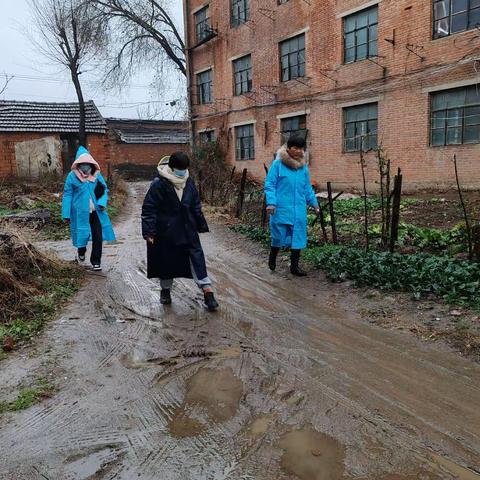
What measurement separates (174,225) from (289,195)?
1.86 meters

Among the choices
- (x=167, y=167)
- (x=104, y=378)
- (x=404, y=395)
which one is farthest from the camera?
(x=167, y=167)

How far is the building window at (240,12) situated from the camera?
2305 cm

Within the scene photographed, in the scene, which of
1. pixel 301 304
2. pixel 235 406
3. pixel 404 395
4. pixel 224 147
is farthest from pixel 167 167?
pixel 224 147

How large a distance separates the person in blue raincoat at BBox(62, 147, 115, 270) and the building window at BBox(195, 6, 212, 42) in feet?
69.3

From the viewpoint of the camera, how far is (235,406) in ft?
9.85

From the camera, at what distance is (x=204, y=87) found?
90.3ft

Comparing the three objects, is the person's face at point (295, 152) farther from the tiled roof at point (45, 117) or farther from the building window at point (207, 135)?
the building window at point (207, 135)

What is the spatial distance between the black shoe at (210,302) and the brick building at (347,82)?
29.8 ft

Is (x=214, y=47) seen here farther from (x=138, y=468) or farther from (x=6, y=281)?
(x=138, y=468)

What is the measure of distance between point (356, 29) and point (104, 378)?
17290mm

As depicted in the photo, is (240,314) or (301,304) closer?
(240,314)

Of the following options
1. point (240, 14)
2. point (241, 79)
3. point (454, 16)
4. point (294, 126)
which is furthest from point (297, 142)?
point (240, 14)

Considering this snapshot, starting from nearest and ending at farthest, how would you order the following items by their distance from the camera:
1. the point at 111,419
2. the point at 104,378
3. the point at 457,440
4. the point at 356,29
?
the point at 457,440 < the point at 111,419 < the point at 104,378 < the point at 356,29

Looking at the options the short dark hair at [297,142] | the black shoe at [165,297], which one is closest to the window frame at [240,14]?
the short dark hair at [297,142]
